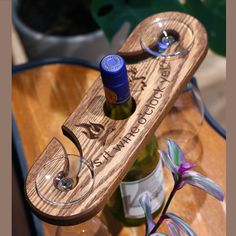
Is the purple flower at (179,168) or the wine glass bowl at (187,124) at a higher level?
the purple flower at (179,168)

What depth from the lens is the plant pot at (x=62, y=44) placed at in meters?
1.16

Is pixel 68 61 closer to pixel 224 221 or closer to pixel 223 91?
pixel 224 221

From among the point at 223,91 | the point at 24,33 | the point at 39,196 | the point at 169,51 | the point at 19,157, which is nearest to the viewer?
the point at 39,196

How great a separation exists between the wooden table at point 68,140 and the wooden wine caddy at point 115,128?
0.04 meters

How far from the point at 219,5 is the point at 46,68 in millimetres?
323

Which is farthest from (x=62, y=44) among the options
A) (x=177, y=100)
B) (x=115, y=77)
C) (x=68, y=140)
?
(x=115, y=77)

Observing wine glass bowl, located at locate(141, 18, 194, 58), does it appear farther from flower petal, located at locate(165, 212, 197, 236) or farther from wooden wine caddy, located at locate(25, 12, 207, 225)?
flower petal, located at locate(165, 212, 197, 236)

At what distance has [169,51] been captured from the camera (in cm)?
64

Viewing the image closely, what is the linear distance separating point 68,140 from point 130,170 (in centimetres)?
9

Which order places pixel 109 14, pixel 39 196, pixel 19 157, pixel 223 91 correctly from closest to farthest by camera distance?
pixel 39 196 → pixel 19 157 → pixel 109 14 → pixel 223 91

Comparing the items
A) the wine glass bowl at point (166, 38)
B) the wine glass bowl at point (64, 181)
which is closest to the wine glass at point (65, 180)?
the wine glass bowl at point (64, 181)

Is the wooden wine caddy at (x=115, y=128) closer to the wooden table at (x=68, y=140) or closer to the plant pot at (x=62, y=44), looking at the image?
the wooden table at (x=68, y=140)

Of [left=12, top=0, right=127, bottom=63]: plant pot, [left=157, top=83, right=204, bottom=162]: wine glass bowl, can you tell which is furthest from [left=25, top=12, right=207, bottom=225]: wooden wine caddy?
[left=12, top=0, right=127, bottom=63]: plant pot

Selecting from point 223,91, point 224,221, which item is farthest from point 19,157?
point 223,91
